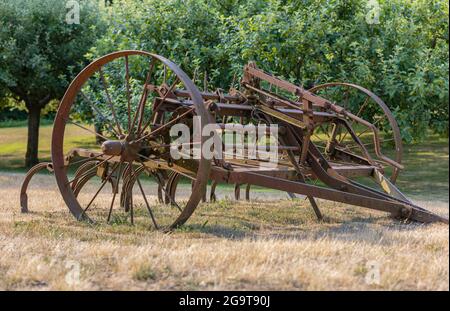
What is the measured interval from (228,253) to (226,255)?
49 millimetres

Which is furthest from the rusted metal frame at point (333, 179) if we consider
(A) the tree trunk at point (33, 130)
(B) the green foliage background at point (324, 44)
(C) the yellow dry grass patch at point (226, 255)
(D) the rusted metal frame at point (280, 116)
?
(A) the tree trunk at point (33, 130)

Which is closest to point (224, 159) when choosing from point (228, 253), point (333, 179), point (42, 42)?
point (333, 179)

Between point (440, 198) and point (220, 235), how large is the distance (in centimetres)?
639

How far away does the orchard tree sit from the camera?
1498cm

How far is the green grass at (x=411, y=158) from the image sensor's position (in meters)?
13.0

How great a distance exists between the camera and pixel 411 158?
56.6ft

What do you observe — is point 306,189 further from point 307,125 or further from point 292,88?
→ point 292,88

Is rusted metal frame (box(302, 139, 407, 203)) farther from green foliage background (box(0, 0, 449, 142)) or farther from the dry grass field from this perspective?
green foliage background (box(0, 0, 449, 142))

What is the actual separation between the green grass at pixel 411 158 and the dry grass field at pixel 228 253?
7.12ft

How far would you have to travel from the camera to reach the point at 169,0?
12477 millimetres

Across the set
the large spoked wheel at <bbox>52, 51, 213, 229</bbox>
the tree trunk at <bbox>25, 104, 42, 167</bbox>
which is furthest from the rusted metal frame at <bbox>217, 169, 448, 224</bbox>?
the tree trunk at <bbox>25, 104, 42, 167</bbox>

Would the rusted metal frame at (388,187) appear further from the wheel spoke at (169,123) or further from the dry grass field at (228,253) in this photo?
the wheel spoke at (169,123)
